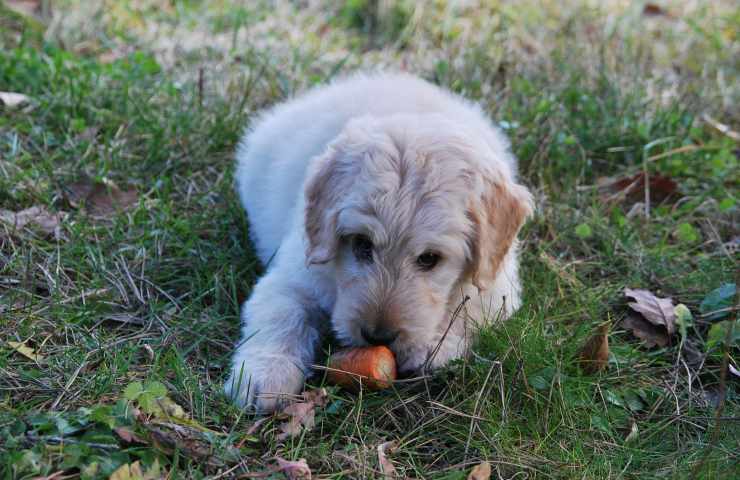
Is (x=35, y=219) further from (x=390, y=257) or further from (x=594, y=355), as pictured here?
(x=594, y=355)

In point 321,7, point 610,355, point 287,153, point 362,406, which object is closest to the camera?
point 362,406

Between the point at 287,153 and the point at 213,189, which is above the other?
the point at 287,153

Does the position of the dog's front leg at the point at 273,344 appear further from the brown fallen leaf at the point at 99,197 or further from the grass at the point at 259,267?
the brown fallen leaf at the point at 99,197

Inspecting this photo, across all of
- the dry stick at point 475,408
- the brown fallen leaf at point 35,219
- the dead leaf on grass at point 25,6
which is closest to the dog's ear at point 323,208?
the dry stick at point 475,408

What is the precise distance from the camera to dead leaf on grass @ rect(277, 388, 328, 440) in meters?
2.65

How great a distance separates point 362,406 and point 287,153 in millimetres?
1594

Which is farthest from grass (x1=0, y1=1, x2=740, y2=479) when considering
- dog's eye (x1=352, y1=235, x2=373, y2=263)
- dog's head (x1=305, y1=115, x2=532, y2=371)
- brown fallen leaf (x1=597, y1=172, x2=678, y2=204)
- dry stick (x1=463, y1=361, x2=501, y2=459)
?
dog's eye (x1=352, y1=235, x2=373, y2=263)

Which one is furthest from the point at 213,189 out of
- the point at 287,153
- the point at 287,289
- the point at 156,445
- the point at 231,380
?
the point at 156,445

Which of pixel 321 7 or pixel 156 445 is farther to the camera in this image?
pixel 321 7

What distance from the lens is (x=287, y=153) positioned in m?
4.02

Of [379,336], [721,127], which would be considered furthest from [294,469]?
[721,127]

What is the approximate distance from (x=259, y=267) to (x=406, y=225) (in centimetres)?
122

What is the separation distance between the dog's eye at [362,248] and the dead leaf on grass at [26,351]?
1.14 meters

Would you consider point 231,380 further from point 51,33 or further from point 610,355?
point 51,33
